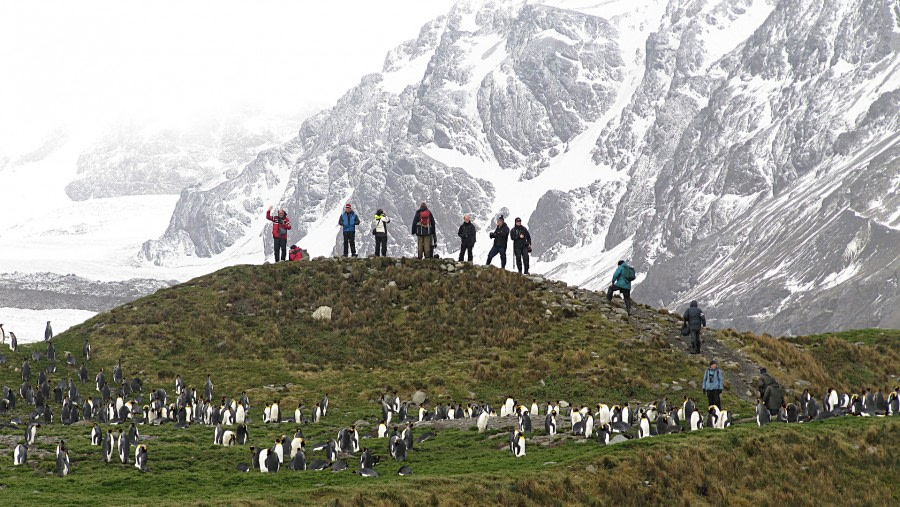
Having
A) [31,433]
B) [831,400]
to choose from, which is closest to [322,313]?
[31,433]

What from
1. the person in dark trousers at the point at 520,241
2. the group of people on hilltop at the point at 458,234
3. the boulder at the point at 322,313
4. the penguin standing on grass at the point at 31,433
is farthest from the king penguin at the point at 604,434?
the boulder at the point at 322,313

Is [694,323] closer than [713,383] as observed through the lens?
No

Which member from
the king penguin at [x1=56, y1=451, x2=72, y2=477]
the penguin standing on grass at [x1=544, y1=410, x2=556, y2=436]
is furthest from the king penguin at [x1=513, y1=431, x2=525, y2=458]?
the king penguin at [x1=56, y1=451, x2=72, y2=477]

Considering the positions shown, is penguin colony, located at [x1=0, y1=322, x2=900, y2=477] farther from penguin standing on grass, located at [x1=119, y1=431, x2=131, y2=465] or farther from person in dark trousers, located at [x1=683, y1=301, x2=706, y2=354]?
person in dark trousers, located at [x1=683, y1=301, x2=706, y2=354]

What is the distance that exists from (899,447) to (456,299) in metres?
26.3

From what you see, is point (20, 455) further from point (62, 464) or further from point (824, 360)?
point (824, 360)

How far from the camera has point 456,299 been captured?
56125mm

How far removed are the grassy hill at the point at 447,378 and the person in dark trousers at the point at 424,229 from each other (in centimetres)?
124

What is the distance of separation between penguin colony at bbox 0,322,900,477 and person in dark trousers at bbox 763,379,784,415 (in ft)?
1.40

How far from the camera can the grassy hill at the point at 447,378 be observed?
1182 inches

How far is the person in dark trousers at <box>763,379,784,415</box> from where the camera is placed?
1526 inches

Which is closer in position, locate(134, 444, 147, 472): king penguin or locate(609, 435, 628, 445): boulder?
locate(134, 444, 147, 472): king penguin

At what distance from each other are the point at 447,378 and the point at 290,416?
337 inches

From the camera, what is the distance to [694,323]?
48.9 metres
